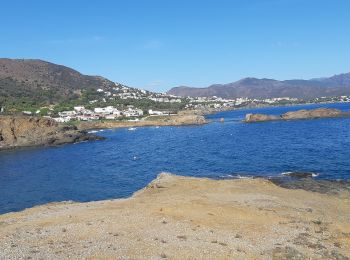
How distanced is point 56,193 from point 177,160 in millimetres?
24632

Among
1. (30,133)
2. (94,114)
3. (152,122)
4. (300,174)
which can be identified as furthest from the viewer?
(94,114)

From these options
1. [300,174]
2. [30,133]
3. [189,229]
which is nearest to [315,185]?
[300,174]

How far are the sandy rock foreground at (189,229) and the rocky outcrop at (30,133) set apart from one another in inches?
2590

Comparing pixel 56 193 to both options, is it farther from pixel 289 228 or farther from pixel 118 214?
pixel 289 228

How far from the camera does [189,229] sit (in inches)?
889

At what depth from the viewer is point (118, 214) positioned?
84.7 feet

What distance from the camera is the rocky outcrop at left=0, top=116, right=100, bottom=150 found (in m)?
92.3

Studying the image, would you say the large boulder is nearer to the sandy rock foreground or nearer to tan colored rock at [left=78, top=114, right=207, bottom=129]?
tan colored rock at [left=78, top=114, right=207, bottom=129]

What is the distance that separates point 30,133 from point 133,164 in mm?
41350

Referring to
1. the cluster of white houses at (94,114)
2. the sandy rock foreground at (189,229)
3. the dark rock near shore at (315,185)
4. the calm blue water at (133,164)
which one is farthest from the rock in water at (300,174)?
the cluster of white houses at (94,114)

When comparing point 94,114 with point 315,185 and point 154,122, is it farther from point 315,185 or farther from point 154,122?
point 315,185

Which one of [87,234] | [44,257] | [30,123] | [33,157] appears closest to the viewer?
[44,257]

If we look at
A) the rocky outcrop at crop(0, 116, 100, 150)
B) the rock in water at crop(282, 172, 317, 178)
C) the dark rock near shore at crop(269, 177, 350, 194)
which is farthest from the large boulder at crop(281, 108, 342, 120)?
the dark rock near shore at crop(269, 177, 350, 194)

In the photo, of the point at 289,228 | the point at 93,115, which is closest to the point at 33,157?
the point at 289,228
